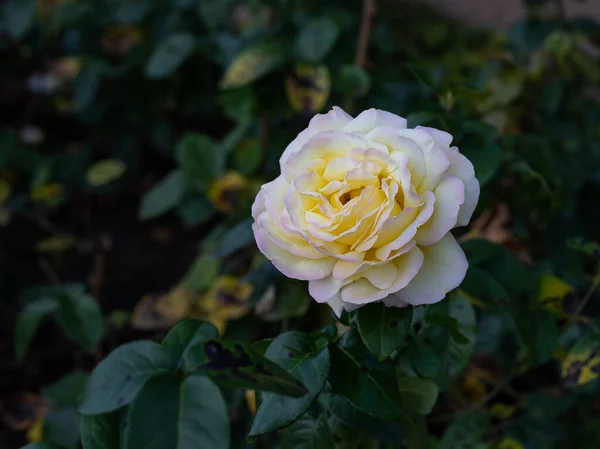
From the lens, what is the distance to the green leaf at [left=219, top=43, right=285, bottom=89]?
133 cm

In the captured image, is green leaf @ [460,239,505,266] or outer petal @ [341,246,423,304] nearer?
outer petal @ [341,246,423,304]

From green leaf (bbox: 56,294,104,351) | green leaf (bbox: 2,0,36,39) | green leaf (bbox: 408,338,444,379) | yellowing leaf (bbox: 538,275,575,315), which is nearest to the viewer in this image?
green leaf (bbox: 408,338,444,379)

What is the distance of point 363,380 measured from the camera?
2.01 feet

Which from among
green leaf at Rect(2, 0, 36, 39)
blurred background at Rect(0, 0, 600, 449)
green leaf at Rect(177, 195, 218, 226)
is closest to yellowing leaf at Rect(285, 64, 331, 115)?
blurred background at Rect(0, 0, 600, 449)

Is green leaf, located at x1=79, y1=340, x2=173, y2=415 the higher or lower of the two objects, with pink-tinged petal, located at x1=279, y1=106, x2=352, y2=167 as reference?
lower

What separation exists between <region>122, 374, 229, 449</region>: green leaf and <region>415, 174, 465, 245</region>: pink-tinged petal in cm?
22

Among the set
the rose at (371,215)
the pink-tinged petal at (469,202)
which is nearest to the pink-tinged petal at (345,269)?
the rose at (371,215)

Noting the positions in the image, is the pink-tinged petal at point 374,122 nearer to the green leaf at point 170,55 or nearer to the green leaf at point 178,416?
the green leaf at point 178,416

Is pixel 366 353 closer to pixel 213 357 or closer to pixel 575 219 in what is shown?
pixel 213 357

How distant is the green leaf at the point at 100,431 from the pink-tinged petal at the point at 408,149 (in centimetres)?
34

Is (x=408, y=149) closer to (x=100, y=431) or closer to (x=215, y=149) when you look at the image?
(x=100, y=431)

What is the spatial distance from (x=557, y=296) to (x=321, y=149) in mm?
515

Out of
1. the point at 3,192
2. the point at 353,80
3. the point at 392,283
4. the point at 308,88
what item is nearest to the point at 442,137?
the point at 392,283

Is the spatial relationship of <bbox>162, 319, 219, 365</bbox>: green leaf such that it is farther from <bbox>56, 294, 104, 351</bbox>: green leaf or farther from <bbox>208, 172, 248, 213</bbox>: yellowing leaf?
<bbox>208, 172, 248, 213</bbox>: yellowing leaf
